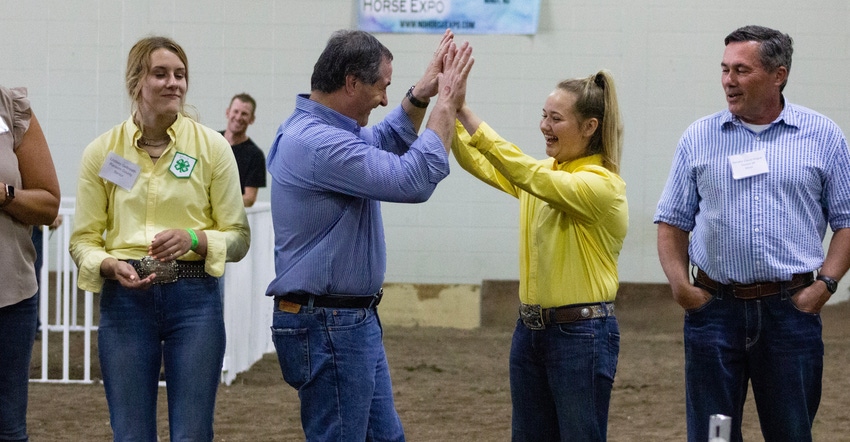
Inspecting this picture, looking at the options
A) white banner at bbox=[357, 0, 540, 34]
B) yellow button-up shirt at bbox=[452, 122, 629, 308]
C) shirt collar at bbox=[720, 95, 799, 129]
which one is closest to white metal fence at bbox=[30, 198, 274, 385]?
white banner at bbox=[357, 0, 540, 34]

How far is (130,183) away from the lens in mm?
2857

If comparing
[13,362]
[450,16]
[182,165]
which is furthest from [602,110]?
[450,16]

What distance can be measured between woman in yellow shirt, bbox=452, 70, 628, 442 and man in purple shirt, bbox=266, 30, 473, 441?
1.08 ft

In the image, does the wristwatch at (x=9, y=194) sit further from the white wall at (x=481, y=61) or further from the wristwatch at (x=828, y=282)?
the white wall at (x=481, y=61)

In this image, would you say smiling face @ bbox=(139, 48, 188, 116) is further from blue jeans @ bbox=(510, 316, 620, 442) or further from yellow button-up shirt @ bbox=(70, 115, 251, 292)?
blue jeans @ bbox=(510, 316, 620, 442)

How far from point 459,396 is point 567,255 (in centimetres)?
303

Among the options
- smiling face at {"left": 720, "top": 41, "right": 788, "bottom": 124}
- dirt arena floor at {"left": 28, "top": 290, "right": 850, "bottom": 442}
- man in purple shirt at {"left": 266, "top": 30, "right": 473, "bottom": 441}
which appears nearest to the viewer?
man in purple shirt at {"left": 266, "top": 30, "right": 473, "bottom": 441}

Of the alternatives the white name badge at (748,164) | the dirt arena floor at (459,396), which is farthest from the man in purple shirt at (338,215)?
the dirt arena floor at (459,396)

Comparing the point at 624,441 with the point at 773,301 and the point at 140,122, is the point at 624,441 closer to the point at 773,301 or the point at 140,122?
the point at 773,301

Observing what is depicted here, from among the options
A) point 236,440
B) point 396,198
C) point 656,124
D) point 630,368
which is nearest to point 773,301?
point 396,198

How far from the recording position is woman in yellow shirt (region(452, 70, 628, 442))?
2789 millimetres

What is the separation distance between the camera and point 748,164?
9.74ft

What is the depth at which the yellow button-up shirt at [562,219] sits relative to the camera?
2771 millimetres

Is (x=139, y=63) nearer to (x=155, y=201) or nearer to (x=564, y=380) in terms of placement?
(x=155, y=201)
